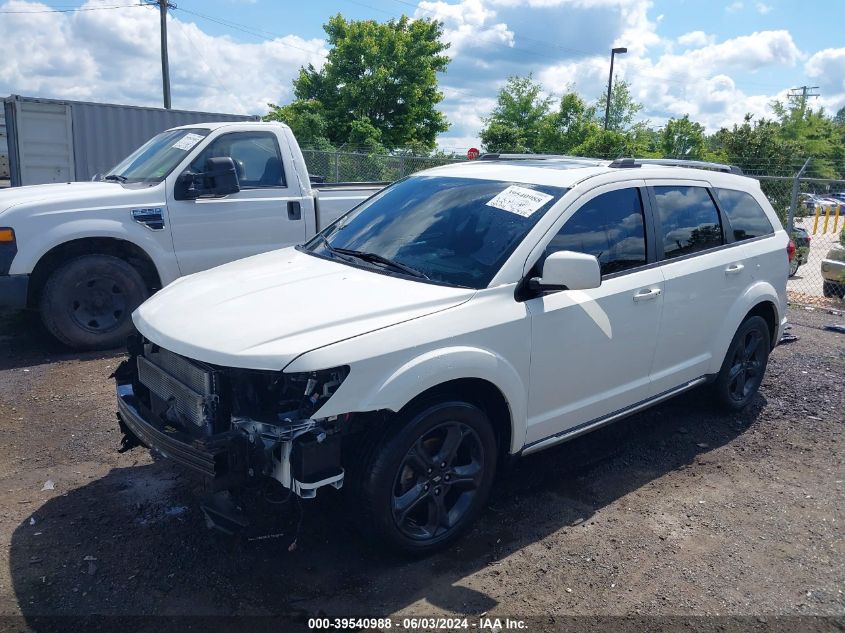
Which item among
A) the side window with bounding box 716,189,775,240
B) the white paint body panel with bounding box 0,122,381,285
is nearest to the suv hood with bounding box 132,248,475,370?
the side window with bounding box 716,189,775,240

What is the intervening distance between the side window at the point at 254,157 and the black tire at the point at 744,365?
4.46 metres

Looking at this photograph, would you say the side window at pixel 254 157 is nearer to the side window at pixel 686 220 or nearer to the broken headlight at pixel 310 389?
the side window at pixel 686 220

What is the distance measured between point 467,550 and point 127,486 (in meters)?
2.00

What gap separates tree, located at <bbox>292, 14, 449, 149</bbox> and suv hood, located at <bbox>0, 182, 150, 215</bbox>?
23088 millimetres

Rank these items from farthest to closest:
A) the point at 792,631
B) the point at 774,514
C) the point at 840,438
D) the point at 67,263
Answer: the point at 67,263 < the point at 840,438 < the point at 774,514 < the point at 792,631

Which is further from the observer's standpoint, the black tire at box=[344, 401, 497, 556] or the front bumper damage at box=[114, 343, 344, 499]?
the black tire at box=[344, 401, 497, 556]

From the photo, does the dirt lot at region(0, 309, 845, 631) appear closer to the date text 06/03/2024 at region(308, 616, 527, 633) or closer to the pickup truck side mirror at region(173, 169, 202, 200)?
the date text 06/03/2024 at region(308, 616, 527, 633)

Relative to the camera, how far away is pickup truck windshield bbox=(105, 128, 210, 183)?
6.97 meters

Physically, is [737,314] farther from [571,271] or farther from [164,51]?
[164,51]

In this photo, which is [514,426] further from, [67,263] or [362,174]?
[362,174]

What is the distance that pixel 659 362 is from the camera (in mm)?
4555

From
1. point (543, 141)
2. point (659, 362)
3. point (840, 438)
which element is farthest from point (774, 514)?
point (543, 141)

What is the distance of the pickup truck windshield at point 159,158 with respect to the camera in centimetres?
697

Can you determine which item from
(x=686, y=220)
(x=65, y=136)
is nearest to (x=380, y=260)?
(x=686, y=220)
